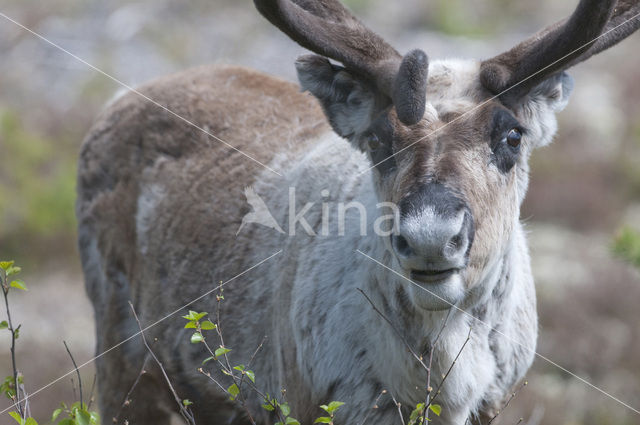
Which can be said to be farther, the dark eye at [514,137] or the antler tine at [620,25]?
the antler tine at [620,25]

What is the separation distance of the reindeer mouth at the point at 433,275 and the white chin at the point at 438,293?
0.09ft

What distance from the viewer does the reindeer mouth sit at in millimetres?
4227

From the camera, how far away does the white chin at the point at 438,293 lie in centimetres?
429

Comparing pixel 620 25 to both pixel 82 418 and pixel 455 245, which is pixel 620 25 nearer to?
pixel 455 245

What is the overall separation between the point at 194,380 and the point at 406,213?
2793mm

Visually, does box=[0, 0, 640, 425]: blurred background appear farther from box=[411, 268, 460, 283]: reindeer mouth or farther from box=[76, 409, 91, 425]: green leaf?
box=[76, 409, 91, 425]: green leaf

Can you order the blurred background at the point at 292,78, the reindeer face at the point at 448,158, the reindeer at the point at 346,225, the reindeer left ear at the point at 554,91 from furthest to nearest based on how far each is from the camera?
the blurred background at the point at 292,78 → the reindeer left ear at the point at 554,91 → the reindeer at the point at 346,225 → the reindeer face at the point at 448,158

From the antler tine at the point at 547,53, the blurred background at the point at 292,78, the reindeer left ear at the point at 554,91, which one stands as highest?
the antler tine at the point at 547,53

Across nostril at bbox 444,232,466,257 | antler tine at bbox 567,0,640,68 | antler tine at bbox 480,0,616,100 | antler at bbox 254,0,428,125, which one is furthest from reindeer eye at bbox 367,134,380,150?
antler tine at bbox 567,0,640,68

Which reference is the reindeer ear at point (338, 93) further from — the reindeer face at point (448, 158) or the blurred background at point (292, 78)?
the blurred background at point (292, 78)

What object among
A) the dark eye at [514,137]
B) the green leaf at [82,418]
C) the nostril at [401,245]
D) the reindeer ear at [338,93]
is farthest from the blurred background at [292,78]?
the green leaf at [82,418]

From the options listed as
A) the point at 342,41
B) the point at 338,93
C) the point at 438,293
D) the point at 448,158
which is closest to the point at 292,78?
Answer: the point at 338,93

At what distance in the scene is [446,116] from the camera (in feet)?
15.4

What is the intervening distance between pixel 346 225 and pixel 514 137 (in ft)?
3.89
